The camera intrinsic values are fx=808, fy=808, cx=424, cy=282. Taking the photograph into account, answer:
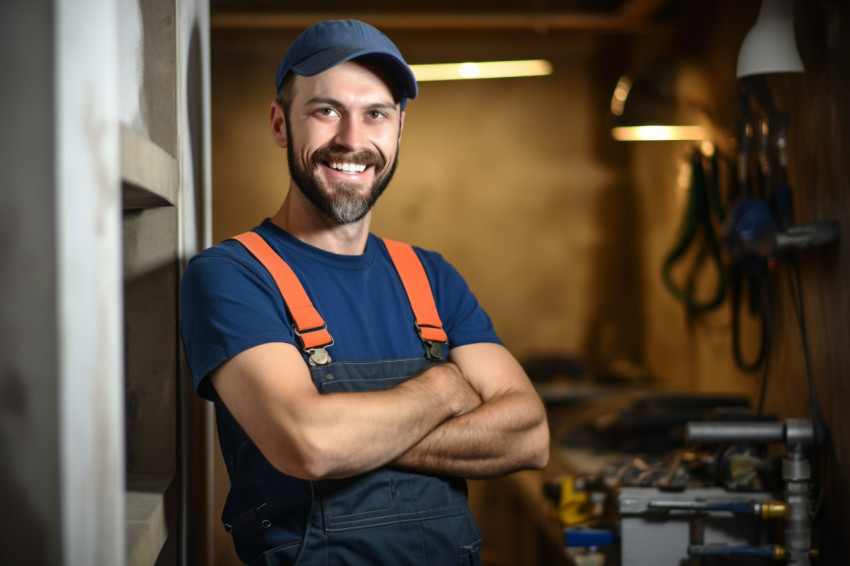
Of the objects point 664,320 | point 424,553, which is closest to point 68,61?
point 424,553

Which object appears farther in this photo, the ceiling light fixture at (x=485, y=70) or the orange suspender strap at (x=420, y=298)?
the ceiling light fixture at (x=485, y=70)

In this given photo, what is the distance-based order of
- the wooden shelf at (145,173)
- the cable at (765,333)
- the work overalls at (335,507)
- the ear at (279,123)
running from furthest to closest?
the cable at (765,333) < the ear at (279,123) < the work overalls at (335,507) < the wooden shelf at (145,173)

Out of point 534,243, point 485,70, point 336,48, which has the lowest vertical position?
point 534,243

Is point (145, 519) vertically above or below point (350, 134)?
below

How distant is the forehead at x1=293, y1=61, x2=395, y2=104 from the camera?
1680 millimetres

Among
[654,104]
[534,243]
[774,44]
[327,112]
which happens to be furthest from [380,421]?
[534,243]

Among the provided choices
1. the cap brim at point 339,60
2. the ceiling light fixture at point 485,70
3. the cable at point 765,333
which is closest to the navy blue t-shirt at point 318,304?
the cap brim at point 339,60

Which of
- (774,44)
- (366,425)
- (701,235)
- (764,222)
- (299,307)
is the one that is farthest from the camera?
(701,235)

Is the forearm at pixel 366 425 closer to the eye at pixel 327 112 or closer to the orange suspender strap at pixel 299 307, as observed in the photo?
the orange suspender strap at pixel 299 307

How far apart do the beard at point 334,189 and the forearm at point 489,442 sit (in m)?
0.48

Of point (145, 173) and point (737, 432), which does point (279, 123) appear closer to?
point (145, 173)

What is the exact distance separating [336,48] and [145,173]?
58 centimetres

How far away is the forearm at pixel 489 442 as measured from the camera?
4.94ft

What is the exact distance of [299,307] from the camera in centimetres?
151
